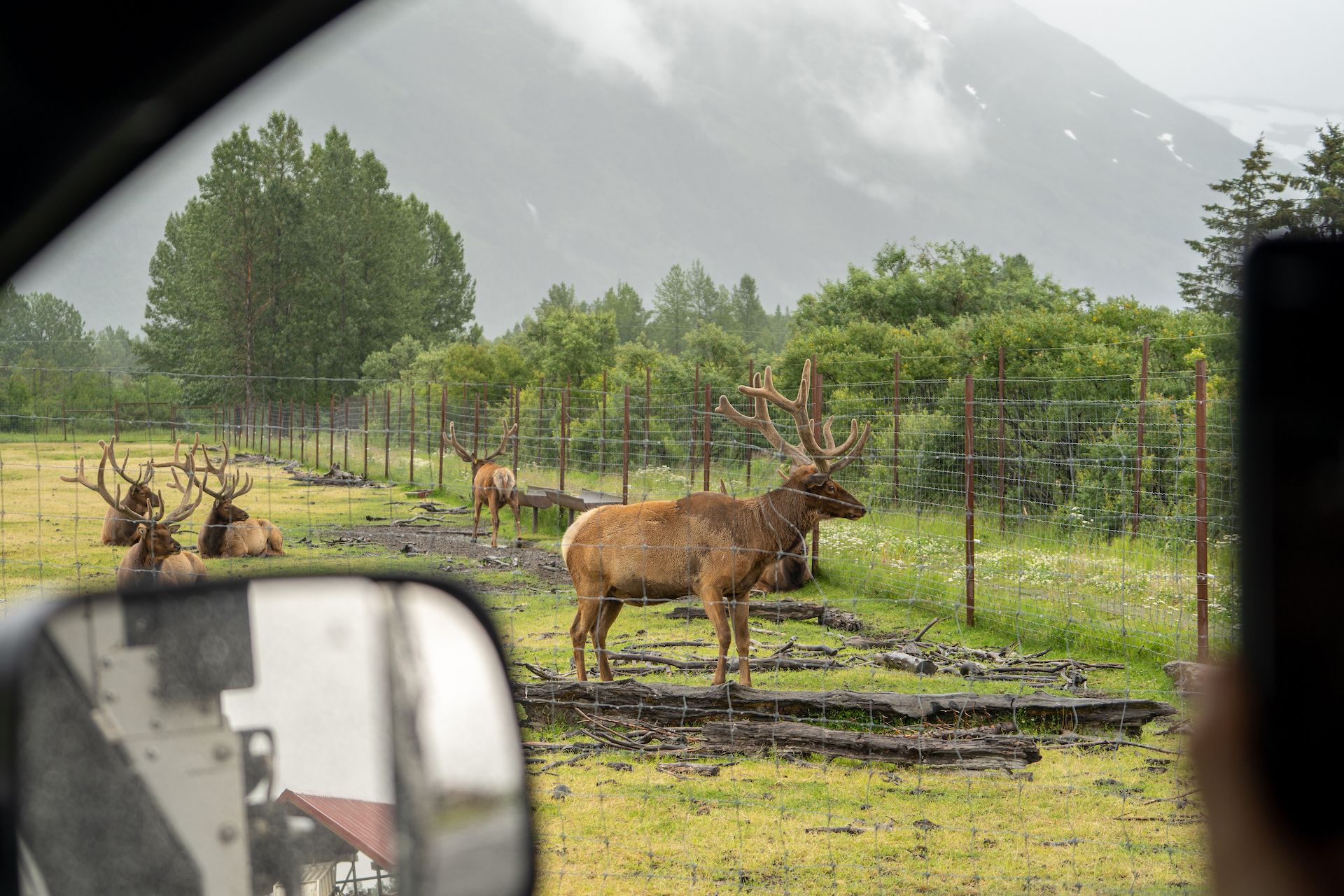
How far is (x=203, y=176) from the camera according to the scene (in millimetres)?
49188

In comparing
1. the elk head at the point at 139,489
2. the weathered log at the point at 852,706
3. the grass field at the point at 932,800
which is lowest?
the grass field at the point at 932,800

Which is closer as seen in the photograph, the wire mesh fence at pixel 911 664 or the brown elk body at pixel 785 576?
the wire mesh fence at pixel 911 664

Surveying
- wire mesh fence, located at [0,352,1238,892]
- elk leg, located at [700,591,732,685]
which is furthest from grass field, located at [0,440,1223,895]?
elk leg, located at [700,591,732,685]

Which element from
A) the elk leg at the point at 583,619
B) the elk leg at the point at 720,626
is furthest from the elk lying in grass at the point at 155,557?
the elk leg at the point at 720,626

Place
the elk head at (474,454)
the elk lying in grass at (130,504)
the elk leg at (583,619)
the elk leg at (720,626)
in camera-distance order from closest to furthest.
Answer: the elk leg at (720,626)
the elk leg at (583,619)
the elk lying in grass at (130,504)
the elk head at (474,454)

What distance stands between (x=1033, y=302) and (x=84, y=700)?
24947 mm

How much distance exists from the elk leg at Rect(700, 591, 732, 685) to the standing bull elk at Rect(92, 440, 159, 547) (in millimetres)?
4598

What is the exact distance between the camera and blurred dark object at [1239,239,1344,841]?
19.8 inches

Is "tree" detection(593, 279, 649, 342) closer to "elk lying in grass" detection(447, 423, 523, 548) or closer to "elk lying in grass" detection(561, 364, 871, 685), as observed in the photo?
"elk lying in grass" detection(447, 423, 523, 548)

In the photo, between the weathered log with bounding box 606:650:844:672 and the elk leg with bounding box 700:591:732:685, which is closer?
the elk leg with bounding box 700:591:732:685

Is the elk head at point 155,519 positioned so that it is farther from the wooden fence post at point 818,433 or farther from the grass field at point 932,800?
the wooden fence post at point 818,433

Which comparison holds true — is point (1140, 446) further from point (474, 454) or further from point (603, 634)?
point (474, 454)

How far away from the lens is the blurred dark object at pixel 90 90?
1.69 m

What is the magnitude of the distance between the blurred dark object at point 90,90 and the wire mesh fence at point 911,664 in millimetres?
657
